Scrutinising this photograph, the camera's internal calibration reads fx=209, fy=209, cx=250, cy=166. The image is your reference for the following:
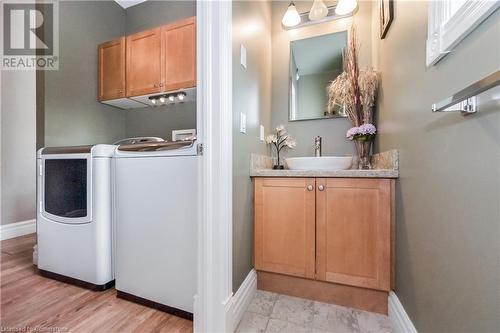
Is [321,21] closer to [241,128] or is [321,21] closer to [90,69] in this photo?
[241,128]

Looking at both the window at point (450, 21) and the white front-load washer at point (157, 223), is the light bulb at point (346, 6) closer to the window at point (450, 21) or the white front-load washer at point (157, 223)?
the window at point (450, 21)

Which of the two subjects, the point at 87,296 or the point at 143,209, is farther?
the point at 87,296

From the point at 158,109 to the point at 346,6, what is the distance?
212cm

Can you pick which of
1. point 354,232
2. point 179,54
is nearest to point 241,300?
point 354,232

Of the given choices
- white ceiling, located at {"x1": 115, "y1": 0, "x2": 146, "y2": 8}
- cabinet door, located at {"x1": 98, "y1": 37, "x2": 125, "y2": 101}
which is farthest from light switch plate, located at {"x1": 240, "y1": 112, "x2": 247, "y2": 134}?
white ceiling, located at {"x1": 115, "y1": 0, "x2": 146, "y2": 8}

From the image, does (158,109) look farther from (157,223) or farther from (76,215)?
(157,223)

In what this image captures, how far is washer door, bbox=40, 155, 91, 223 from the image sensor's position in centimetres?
145

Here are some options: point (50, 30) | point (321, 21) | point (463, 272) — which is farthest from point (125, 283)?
point (321, 21)

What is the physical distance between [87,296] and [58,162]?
0.99 m

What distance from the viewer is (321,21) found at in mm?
1903

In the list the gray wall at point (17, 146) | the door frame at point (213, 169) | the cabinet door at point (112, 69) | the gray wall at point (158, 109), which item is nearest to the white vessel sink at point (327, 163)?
the door frame at point (213, 169)

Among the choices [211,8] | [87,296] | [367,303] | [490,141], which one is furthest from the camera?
[87,296]

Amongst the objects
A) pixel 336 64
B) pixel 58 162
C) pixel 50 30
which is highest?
pixel 50 30

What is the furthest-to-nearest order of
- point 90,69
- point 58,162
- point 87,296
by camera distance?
point 90,69 < point 58,162 < point 87,296
